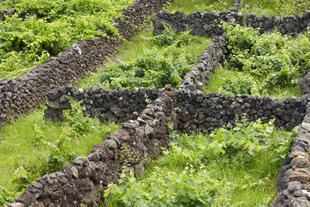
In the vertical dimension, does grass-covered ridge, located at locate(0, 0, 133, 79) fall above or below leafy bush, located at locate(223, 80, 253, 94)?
below

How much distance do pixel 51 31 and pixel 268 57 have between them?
8211mm

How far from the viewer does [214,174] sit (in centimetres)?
729

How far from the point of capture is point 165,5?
21141 millimetres

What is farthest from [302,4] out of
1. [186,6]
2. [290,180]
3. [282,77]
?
[290,180]

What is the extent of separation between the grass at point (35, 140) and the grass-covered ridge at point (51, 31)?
311 cm

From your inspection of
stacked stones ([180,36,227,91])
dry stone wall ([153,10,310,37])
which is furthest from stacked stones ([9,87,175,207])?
dry stone wall ([153,10,310,37])

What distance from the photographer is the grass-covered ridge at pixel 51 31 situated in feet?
46.5

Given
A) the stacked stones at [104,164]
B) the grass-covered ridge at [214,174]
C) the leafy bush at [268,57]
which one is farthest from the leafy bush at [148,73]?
the grass-covered ridge at [214,174]

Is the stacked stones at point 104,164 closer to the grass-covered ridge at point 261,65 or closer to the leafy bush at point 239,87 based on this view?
the leafy bush at point 239,87

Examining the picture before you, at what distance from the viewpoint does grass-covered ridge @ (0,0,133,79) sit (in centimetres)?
1417

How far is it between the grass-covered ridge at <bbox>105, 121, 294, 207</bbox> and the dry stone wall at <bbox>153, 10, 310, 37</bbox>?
318 inches

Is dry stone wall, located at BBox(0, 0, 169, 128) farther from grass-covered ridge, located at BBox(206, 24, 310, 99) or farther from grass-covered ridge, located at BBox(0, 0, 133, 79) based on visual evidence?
grass-covered ridge, located at BBox(206, 24, 310, 99)

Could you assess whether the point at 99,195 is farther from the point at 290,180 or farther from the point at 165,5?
the point at 165,5

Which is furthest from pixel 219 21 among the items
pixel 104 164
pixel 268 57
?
pixel 104 164
